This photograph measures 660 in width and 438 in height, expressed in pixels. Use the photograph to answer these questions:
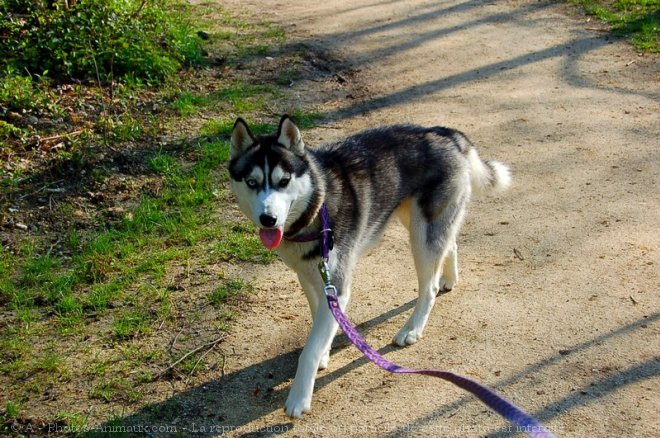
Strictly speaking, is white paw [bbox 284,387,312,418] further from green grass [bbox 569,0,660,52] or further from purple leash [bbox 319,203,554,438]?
green grass [bbox 569,0,660,52]

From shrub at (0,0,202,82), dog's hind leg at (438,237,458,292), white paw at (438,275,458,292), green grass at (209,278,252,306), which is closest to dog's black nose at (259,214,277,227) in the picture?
green grass at (209,278,252,306)

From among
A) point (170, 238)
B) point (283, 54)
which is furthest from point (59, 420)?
point (283, 54)

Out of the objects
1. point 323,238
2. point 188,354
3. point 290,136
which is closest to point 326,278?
point 323,238

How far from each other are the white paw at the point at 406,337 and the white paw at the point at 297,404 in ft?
2.75

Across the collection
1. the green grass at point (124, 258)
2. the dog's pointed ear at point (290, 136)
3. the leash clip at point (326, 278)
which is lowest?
the green grass at point (124, 258)

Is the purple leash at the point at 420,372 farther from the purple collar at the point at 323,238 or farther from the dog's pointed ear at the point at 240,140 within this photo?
the dog's pointed ear at the point at 240,140

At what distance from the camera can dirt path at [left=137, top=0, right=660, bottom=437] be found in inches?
145

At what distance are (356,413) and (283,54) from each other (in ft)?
21.6

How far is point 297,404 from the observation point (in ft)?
11.9

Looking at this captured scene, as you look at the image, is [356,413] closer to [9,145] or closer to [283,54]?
[9,145]

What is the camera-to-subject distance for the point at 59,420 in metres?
3.68

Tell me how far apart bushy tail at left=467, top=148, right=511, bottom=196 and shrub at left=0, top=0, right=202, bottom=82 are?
442 centimetres

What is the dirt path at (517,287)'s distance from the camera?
A: 12.1ft

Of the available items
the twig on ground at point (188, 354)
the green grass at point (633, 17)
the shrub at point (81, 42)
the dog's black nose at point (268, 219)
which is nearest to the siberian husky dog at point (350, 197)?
the dog's black nose at point (268, 219)
